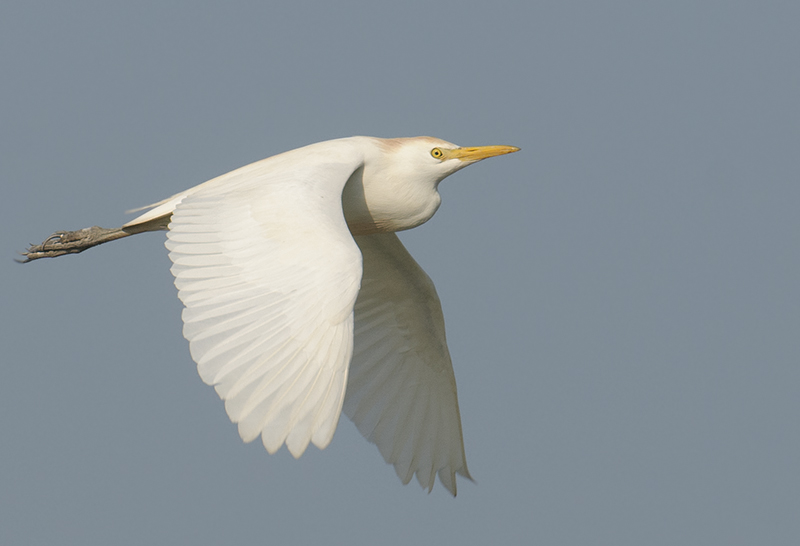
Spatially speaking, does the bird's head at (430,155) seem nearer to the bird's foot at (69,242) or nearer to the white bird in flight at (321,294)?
the white bird in flight at (321,294)

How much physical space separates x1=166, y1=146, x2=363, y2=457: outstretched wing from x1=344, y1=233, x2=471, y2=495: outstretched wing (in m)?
2.97

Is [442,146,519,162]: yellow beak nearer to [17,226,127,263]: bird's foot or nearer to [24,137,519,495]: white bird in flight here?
[24,137,519,495]: white bird in flight

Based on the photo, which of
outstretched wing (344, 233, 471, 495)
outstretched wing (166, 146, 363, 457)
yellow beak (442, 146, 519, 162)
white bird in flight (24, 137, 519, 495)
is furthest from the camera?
outstretched wing (344, 233, 471, 495)

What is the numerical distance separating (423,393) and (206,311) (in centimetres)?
449

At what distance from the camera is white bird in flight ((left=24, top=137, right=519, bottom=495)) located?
6.60 meters

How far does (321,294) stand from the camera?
6.96m

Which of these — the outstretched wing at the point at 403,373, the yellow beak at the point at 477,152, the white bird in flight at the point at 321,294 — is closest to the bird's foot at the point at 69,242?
the white bird in flight at the point at 321,294

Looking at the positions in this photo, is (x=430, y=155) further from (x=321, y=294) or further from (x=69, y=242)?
(x=69, y=242)

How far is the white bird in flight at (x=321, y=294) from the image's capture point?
6.60m

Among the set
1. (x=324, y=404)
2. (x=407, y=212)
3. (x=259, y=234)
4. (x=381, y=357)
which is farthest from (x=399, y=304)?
(x=324, y=404)

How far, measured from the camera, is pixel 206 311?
22.7 ft

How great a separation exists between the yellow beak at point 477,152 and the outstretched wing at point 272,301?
84.2 inches

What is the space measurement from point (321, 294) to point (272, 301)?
329mm

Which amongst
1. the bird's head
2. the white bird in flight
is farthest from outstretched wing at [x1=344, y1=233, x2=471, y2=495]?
the bird's head
